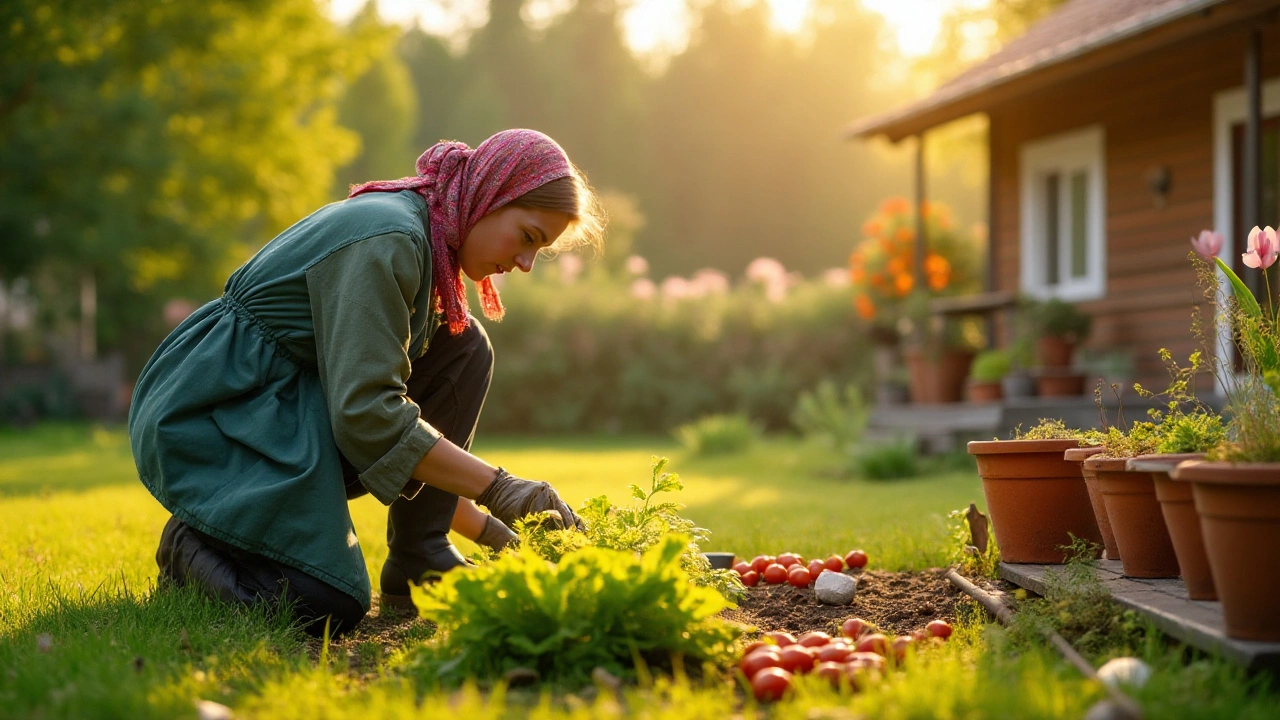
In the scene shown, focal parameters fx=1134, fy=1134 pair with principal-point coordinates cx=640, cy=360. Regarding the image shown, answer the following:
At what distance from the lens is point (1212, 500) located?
208 centimetres

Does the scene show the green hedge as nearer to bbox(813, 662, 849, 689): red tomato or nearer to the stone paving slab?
the stone paving slab

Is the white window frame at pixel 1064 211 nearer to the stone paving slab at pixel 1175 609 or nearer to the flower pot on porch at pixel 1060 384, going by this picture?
A: the flower pot on porch at pixel 1060 384

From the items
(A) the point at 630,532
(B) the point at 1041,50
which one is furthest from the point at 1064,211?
(A) the point at 630,532

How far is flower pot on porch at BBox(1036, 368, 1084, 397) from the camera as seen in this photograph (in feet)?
26.0

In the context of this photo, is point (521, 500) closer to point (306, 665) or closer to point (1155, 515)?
point (306, 665)

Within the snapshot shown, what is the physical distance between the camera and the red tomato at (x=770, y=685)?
2.07 meters

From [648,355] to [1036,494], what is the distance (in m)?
12.4

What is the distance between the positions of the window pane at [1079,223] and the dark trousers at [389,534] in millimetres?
7352

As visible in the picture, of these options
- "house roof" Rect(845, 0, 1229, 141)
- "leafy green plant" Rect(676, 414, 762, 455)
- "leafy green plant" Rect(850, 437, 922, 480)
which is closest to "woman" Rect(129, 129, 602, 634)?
"house roof" Rect(845, 0, 1229, 141)

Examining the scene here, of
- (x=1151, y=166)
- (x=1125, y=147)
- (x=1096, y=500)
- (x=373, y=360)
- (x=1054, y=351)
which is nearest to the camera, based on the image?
(x=373, y=360)

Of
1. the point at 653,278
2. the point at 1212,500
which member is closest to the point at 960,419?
the point at 1212,500

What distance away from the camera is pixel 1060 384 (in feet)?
26.1

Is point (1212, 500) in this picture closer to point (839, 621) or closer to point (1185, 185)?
point (839, 621)

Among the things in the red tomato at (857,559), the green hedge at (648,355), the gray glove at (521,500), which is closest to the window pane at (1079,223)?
the green hedge at (648,355)
